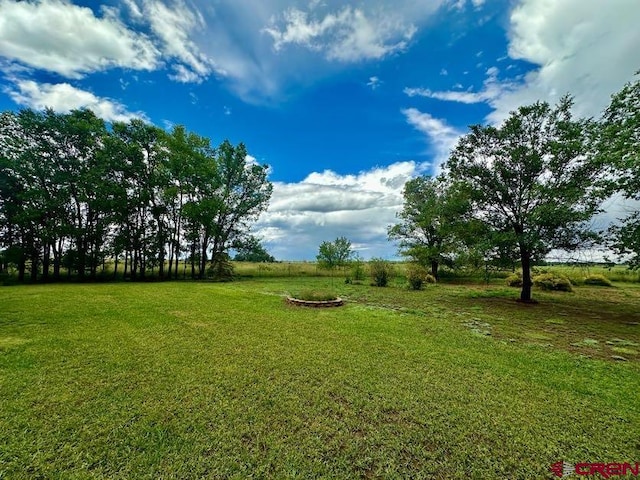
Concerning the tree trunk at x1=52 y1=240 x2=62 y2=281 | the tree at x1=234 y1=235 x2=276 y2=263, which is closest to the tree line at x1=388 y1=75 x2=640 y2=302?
the tree at x1=234 y1=235 x2=276 y2=263

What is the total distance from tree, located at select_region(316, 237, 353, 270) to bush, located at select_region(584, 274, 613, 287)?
17.2 m

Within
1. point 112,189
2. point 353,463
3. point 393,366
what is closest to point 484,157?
point 393,366

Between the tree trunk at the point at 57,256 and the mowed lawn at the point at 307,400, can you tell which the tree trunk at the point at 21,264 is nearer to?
the tree trunk at the point at 57,256

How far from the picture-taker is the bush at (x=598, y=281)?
17.5m

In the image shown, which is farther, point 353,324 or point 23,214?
point 23,214

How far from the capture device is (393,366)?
169 inches

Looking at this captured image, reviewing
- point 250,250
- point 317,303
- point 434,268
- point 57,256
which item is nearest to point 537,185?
point 317,303

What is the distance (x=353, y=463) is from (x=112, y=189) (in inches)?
853

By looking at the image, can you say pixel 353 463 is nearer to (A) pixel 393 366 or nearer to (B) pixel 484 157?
(A) pixel 393 366

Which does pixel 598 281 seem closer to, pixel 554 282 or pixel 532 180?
pixel 554 282

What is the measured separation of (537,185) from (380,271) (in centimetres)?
949

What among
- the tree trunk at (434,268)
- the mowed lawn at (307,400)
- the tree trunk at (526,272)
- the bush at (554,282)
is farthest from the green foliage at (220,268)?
the bush at (554,282)

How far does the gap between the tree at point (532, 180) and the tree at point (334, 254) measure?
14.6 m

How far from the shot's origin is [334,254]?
25406 millimetres
